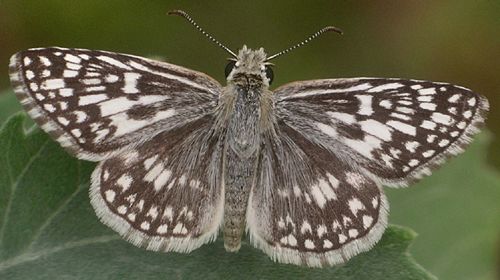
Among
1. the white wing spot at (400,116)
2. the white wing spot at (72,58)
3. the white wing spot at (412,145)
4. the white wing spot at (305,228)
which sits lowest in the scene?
the white wing spot at (305,228)

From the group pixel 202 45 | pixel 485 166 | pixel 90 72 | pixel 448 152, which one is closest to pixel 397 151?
pixel 448 152

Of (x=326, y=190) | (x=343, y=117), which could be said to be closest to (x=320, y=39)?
(x=343, y=117)

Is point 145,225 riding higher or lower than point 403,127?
lower

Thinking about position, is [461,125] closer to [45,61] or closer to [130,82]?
[130,82]

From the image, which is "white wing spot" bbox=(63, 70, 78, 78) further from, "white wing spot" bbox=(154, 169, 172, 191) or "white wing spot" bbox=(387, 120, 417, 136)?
"white wing spot" bbox=(387, 120, 417, 136)

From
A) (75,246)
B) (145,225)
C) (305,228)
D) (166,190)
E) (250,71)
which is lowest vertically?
(75,246)

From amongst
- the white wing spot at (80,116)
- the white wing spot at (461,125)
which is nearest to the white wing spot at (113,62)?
the white wing spot at (80,116)

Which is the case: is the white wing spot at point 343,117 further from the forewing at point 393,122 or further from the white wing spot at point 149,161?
the white wing spot at point 149,161

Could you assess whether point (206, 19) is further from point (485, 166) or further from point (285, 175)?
point (285, 175)
